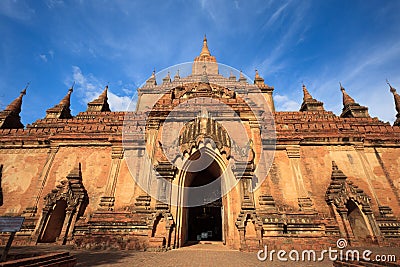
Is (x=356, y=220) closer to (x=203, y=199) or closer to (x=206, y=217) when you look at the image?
(x=203, y=199)

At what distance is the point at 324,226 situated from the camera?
455 inches

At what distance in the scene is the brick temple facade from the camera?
37.2ft

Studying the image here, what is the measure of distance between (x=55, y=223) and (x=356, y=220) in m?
19.7

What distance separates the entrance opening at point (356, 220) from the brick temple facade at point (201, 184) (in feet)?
0.21

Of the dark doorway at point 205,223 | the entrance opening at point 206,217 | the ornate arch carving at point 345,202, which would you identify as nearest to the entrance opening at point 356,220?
the ornate arch carving at point 345,202

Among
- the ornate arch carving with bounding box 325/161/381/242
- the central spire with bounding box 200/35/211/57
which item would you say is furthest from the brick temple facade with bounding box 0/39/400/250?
the central spire with bounding box 200/35/211/57

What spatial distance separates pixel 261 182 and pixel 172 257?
22.8ft

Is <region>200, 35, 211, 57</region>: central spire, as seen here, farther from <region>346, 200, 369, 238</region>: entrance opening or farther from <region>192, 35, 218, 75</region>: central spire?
<region>346, 200, 369, 238</region>: entrance opening

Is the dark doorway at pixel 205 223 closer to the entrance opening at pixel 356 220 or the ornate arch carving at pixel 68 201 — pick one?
the ornate arch carving at pixel 68 201

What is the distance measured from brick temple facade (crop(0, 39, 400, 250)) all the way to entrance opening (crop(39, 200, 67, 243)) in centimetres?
6

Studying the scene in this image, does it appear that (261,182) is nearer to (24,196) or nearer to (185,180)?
(185,180)

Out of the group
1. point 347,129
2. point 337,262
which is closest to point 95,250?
point 337,262

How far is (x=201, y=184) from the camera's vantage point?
17.5 meters

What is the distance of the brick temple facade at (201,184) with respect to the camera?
11.4 m
